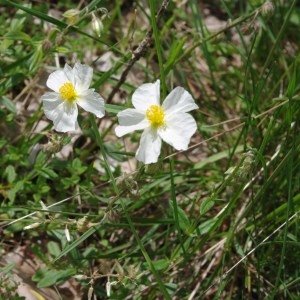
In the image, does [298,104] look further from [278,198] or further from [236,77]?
[236,77]

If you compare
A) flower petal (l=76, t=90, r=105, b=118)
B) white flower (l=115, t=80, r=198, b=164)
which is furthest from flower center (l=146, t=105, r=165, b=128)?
flower petal (l=76, t=90, r=105, b=118)

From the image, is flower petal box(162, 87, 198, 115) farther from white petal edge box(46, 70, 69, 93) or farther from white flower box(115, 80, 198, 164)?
white petal edge box(46, 70, 69, 93)

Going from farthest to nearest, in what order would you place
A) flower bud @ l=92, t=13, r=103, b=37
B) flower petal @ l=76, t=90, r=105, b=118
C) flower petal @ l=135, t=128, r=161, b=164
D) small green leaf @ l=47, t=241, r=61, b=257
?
small green leaf @ l=47, t=241, r=61, b=257 < flower bud @ l=92, t=13, r=103, b=37 < flower petal @ l=76, t=90, r=105, b=118 < flower petal @ l=135, t=128, r=161, b=164

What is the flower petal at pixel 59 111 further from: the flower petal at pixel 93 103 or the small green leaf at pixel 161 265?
the small green leaf at pixel 161 265

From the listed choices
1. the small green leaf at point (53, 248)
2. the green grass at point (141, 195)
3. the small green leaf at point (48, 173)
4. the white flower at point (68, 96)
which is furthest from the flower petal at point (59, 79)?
the small green leaf at point (53, 248)

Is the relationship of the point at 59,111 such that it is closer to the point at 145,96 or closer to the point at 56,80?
the point at 56,80

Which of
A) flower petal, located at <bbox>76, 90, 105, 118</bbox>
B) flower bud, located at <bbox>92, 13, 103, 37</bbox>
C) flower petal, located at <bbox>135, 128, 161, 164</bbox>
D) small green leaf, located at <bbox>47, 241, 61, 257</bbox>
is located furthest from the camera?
small green leaf, located at <bbox>47, 241, 61, 257</bbox>

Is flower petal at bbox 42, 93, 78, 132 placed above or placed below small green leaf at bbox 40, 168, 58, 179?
above
